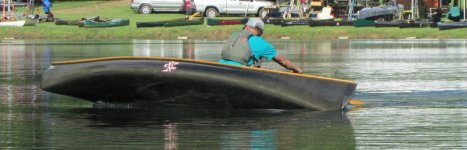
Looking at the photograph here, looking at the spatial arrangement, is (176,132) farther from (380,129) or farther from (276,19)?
(276,19)

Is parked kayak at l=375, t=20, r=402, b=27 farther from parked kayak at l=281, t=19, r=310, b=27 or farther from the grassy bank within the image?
parked kayak at l=281, t=19, r=310, b=27

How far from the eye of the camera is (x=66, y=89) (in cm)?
1850

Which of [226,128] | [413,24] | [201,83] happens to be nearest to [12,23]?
[413,24]

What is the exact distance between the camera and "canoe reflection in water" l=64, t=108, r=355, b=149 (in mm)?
14141

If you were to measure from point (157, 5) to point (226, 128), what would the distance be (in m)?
50.2

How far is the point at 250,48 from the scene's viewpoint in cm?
1780

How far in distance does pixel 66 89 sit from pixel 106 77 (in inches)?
33.2

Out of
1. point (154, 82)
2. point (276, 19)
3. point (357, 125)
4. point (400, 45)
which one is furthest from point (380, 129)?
point (276, 19)

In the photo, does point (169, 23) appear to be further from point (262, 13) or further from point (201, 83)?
point (201, 83)

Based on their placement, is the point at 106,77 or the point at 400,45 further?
the point at 400,45

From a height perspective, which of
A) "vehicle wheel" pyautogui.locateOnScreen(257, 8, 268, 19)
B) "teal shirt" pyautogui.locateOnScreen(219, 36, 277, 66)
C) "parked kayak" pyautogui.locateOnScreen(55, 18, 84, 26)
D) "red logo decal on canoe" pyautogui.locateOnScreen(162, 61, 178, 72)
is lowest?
"red logo decal on canoe" pyautogui.locateOnScreen(162, 61, 178, 72)

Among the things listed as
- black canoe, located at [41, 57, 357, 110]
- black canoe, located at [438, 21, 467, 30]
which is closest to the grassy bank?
black canoe, located at [438, 21, 467, 30]

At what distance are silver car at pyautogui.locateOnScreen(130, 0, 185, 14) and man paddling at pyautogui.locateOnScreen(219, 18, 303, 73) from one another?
4715cm

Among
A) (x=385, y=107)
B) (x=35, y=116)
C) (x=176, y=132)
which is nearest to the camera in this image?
(x=176, y=132)
